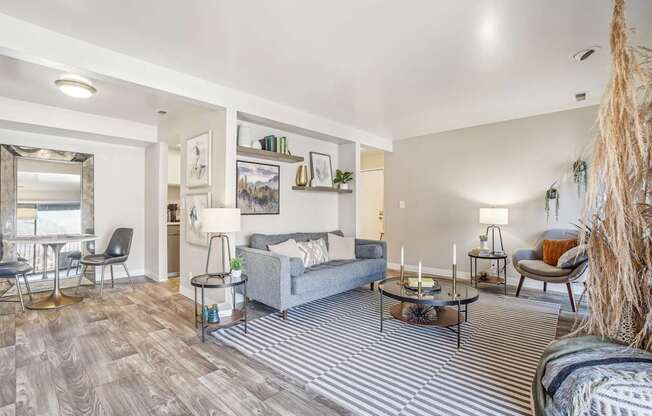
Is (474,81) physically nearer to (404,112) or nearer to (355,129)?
(404,112)

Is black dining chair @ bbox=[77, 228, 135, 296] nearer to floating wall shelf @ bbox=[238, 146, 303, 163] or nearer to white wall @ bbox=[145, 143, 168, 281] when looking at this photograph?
white wall @ bbox=[145, 143, 168, 281]

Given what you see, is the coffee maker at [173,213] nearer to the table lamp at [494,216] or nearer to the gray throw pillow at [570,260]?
the table lamp at [494,216]

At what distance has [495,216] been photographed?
4.19m

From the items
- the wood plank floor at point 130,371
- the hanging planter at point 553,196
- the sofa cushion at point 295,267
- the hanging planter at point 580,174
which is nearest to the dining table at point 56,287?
the wood plank floor at point 130,371

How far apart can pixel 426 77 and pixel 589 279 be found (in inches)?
94.9

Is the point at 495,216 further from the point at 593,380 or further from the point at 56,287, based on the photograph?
the point at 56,287

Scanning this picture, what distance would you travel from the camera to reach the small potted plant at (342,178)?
16.2 ft

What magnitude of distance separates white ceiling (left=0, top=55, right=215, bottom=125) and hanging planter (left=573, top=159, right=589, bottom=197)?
15.0 ft

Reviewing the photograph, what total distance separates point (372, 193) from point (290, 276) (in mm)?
4266

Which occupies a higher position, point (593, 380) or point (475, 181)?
point (475, 181)

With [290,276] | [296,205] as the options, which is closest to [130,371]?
[290,276]

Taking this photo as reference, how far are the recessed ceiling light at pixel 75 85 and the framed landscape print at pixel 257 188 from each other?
1621 millimetres

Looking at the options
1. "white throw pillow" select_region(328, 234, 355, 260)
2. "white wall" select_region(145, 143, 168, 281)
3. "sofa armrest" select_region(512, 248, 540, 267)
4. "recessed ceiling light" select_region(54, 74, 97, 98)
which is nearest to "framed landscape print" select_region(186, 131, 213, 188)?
"white wall" select_region(145, 143, 168, 281)

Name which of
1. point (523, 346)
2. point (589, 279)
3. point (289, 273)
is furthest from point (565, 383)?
point (289, 273)
